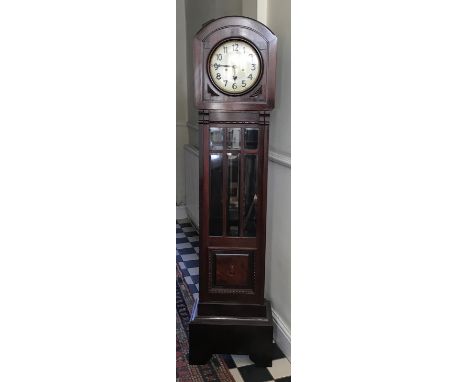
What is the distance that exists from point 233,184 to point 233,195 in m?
0.04

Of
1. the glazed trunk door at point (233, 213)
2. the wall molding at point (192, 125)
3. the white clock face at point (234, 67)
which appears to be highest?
the white clock face at point (234, 67)

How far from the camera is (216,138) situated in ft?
4.38

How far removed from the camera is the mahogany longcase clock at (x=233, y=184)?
1262mm

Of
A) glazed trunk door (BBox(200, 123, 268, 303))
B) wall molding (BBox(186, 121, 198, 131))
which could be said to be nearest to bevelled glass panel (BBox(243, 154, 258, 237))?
glazed trunk door (BBox(200, 123, 268, 303))

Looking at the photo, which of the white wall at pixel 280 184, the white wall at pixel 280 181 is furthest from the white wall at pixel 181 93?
the white wall at pixel 280 184

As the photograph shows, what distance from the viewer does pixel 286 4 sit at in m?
1.32

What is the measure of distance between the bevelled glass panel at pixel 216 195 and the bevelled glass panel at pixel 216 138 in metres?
0.03

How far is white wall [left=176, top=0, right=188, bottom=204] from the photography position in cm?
288

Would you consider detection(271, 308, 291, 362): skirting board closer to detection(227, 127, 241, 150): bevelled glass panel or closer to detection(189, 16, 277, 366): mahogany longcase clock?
detection(189, 16, 277, 366): mahogany longcase clock

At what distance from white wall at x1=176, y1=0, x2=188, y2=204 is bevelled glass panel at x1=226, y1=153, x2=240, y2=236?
Answer: 1742mm

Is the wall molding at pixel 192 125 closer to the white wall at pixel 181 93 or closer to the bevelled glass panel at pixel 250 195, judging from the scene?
the white wall at pixel 181 93

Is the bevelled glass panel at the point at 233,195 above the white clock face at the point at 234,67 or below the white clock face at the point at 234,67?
below

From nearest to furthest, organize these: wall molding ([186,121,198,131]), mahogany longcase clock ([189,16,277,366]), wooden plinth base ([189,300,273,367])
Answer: mahogany longcase clock ([189,16,277,366]) → wooden plinth base ([189,300,273,367]) → wall molding ([186,121,198,131])
